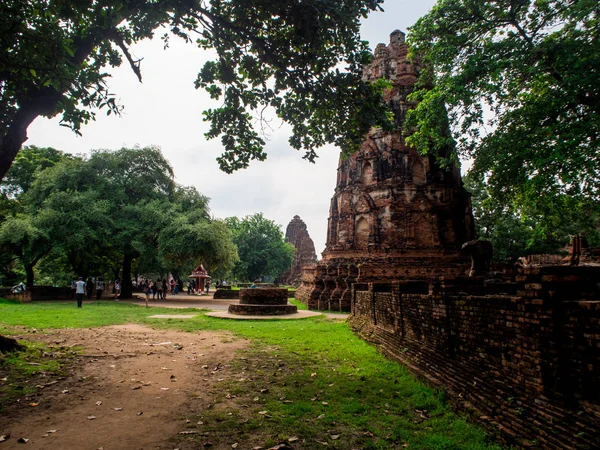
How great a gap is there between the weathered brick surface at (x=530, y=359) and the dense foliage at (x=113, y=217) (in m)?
18.7

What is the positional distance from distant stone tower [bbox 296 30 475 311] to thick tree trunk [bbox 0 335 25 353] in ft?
45.7

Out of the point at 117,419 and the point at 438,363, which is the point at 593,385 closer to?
the point at 438,363

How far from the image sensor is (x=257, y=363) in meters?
6.77

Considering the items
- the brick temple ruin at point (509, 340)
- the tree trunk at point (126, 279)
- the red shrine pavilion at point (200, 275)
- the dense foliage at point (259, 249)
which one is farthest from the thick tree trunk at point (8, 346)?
the dense foliage at point (259, 249)

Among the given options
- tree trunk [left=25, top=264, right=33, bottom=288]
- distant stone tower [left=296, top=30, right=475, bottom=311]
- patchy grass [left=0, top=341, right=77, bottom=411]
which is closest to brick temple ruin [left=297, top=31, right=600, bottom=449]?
patchy grass [left=0, top=341, right=77, bottom=411]

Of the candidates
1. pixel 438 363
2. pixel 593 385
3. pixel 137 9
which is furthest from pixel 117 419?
pixel 137 9

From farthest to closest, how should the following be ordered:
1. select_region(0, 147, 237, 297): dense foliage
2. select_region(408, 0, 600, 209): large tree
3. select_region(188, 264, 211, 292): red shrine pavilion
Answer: select_region(188, 264, 211, 292): red shrine pavilion < select_region(0, 147, 237, 297): dense foliage < select_region(408, 0, 600, 209): large tree

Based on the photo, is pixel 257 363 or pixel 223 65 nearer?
pixel 257 363

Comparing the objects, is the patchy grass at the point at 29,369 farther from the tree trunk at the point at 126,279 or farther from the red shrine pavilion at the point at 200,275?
the red shrine pavilion at the point at 200,275

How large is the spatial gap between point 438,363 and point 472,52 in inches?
473

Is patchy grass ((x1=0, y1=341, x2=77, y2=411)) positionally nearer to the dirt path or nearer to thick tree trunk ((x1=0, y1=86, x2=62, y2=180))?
the dirt path

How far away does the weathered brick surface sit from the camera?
114 inches

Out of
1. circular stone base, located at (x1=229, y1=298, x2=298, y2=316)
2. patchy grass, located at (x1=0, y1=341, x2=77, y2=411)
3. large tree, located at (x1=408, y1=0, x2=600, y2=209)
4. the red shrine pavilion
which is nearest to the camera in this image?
→ patchy grass, located at (x1=0, y1=341, x2=77, y2=411)

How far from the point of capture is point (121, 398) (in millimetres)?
4836
